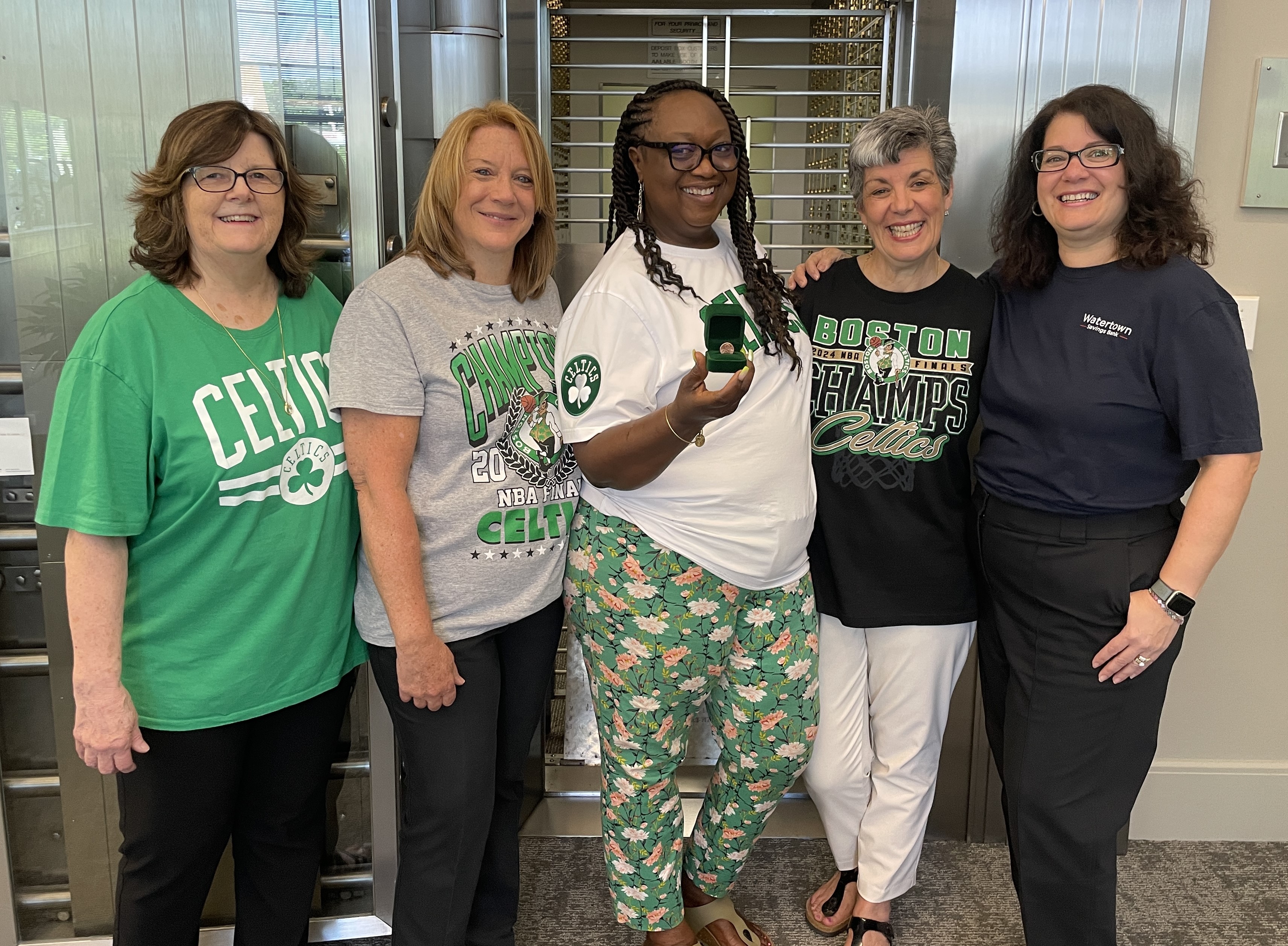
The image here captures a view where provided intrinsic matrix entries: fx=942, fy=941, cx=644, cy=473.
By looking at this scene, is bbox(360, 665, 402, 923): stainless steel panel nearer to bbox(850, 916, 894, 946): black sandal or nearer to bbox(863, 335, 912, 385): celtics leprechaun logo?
bbox(850, 916, 894, 946): black sandal

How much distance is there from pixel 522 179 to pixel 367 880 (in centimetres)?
151

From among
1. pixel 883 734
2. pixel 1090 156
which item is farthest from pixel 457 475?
pixel 1090 156

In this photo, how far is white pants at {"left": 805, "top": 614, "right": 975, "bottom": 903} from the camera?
185 cm

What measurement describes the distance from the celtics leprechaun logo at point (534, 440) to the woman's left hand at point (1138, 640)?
0.93 meters

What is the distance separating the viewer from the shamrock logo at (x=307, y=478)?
145 centimetres

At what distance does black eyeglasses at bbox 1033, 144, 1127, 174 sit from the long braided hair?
1.62 feet

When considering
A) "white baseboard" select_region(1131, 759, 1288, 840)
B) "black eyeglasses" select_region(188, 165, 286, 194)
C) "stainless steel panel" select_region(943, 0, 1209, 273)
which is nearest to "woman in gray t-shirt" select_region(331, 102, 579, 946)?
"black eyeglasses" select_region(188, 165, 286, 194)

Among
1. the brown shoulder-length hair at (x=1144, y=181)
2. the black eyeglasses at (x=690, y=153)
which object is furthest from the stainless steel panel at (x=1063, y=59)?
the black eyeglasses at (x=690, y=153)

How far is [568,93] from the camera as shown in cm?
217

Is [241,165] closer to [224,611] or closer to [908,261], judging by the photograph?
[224,611]

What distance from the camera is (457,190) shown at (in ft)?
4.99

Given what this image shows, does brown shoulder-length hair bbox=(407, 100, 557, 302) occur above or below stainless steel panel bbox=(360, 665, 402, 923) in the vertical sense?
above

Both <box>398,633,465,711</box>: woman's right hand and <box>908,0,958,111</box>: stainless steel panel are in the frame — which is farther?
<box>908,0,958,111</box>: stainless steel panel

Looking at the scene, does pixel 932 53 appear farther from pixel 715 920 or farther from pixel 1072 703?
pixel 715 920
